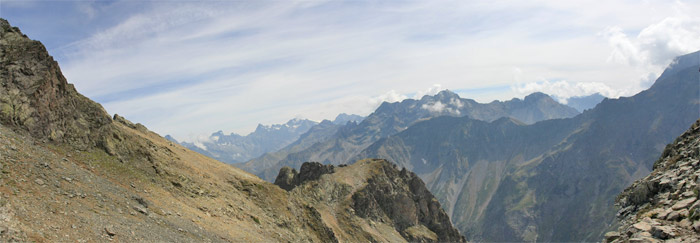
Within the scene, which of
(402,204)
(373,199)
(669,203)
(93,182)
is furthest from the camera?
(402,204)

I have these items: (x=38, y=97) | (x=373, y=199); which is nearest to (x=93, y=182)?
(x=38, y=97)

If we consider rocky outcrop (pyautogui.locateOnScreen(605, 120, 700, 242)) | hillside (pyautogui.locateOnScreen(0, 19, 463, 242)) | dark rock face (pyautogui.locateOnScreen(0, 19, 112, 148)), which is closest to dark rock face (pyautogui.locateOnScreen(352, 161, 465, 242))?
hillside (pyautogui.locateOnScreen(0, 19, 463, 242))

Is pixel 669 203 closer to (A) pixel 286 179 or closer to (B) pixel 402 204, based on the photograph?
(B) pixel 402 204

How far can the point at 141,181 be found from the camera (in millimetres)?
46656

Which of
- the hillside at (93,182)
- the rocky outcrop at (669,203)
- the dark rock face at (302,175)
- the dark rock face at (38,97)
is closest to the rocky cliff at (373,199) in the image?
the dark rock face at (302,175)

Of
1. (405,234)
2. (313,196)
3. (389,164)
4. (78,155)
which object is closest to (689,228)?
(78,155)

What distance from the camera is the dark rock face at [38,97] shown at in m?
40.8

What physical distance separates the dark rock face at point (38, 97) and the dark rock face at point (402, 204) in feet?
266

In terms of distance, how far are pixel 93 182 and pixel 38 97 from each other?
13130 mm

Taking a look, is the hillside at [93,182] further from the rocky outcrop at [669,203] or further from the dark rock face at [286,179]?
the dark rock face at [286,179]

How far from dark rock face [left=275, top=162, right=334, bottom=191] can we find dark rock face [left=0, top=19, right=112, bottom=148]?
276 feet

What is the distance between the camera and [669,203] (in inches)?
1015

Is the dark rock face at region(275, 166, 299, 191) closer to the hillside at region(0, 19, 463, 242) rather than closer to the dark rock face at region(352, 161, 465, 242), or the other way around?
the dark rock face at region(352, 161, 465, 242)

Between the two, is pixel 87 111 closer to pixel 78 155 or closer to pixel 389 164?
pixel 78 155
